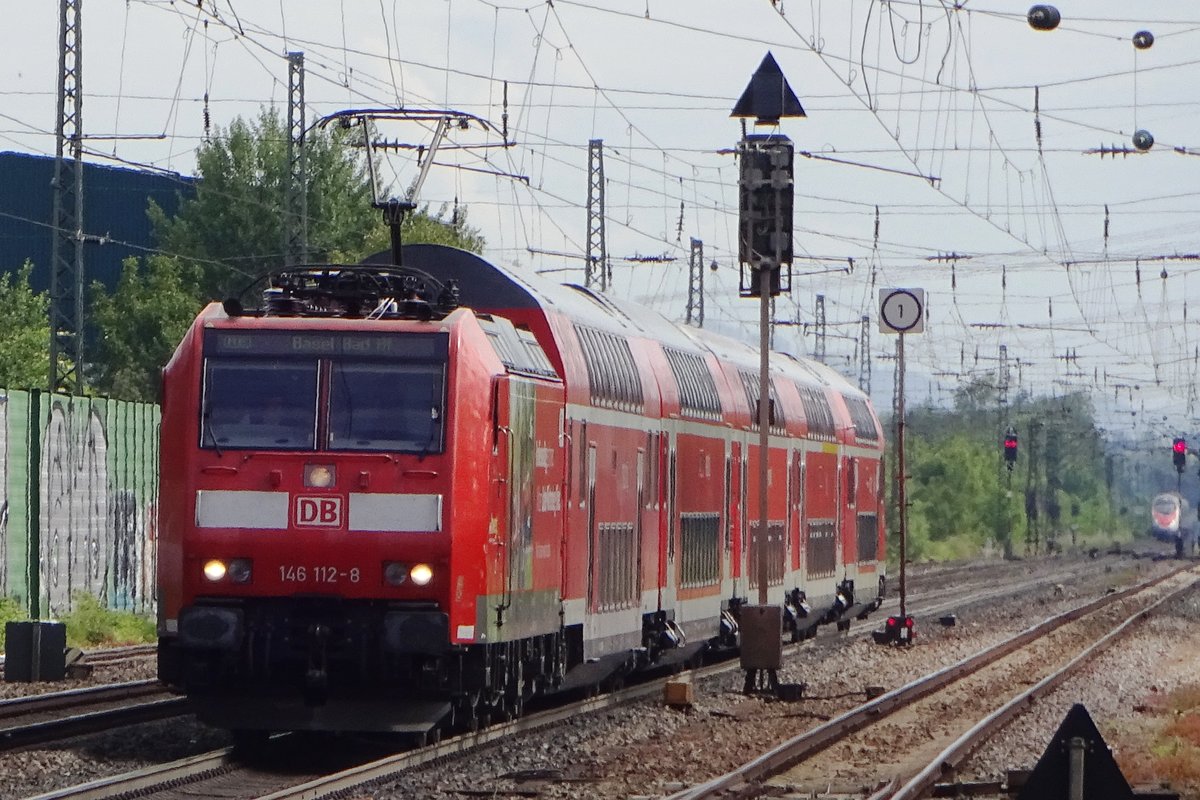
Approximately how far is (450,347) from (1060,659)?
17180 millimetres

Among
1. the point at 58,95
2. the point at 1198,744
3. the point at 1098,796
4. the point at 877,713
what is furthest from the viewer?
the point at 58,95

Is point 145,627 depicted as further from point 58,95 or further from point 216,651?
point 216,651

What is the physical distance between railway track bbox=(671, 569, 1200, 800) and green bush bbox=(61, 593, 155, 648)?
11.2m

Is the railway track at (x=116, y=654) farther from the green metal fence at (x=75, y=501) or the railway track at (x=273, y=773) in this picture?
the railway track at (x=273, y=773)

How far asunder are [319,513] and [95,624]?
1496 centimetres

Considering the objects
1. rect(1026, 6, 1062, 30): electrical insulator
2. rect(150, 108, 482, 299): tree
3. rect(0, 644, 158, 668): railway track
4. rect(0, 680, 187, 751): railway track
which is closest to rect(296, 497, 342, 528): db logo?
rect(0, 680, 187, 751): railway track

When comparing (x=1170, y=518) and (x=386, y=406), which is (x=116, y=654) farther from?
(x=1170, y=518)

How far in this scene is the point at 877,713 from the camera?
64.8 feet

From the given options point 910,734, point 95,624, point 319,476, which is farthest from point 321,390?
point 95,624

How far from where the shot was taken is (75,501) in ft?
95.2

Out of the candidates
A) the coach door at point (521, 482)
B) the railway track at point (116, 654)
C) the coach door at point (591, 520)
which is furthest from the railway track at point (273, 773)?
the railway track at point (116, 654)

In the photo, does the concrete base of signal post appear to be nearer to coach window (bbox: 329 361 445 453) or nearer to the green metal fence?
coach window (bbox: 329 361 445 453)

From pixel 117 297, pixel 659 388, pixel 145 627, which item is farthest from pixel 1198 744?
pixel 117 297

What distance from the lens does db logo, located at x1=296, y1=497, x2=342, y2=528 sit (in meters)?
14.4
